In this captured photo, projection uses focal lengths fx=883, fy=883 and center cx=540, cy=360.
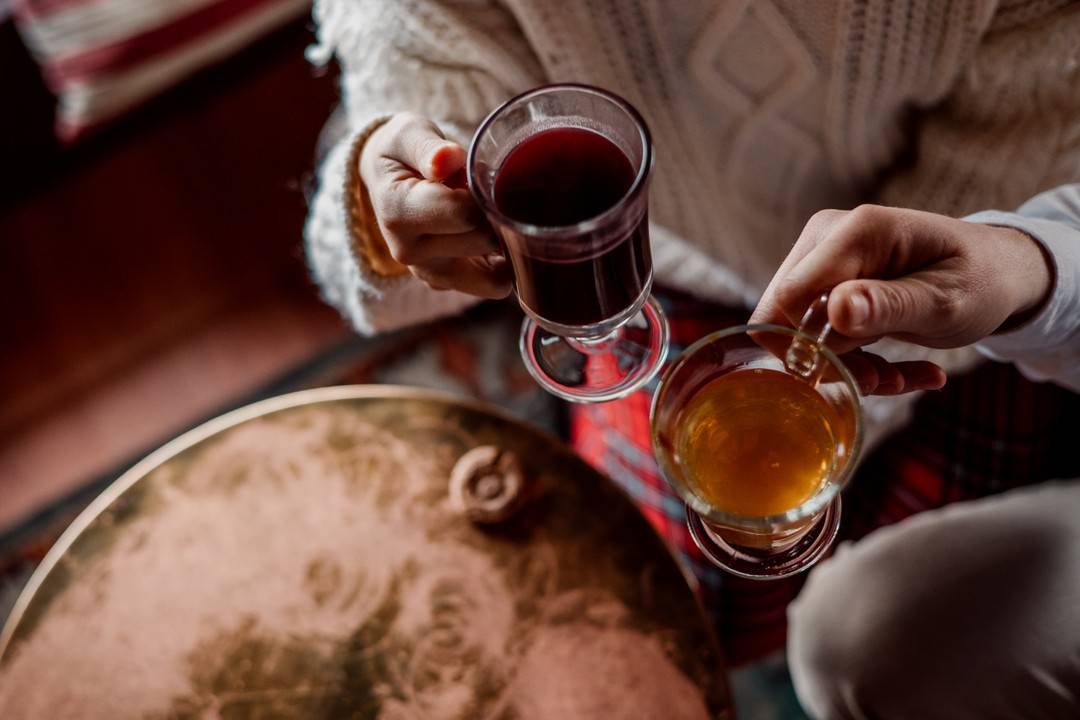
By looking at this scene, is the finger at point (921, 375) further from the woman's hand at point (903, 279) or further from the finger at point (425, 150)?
the finger at point (425, 150)

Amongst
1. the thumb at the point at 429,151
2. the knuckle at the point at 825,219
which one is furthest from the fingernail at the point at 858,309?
the thumb at the point at 429,151

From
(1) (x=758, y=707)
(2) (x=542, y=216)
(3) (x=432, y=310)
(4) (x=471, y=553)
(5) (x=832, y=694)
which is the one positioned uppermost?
(2) (x=542, y=216)

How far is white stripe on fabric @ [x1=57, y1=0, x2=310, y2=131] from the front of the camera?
154cm

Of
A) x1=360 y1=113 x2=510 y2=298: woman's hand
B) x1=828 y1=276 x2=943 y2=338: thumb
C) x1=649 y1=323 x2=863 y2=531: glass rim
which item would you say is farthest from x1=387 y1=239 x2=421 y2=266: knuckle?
x1=828 y1=276 x2=943 y2=338: thumb

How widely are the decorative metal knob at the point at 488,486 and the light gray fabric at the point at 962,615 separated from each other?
398 millimetres

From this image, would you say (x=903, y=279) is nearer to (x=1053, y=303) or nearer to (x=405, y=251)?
(x=1053, y=303)

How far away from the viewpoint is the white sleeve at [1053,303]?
2.34ft

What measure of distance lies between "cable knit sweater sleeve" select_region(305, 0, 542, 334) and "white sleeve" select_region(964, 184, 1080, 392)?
48cm

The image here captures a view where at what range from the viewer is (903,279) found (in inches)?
25.5

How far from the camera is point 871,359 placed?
716 mm

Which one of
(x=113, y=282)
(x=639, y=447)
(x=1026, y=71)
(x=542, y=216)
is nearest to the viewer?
(x=542, y=216)

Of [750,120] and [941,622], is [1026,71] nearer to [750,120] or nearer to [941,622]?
[750,120]

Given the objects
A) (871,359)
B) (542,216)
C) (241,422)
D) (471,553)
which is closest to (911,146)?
(871,359)

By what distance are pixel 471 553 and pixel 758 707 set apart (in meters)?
0.75
